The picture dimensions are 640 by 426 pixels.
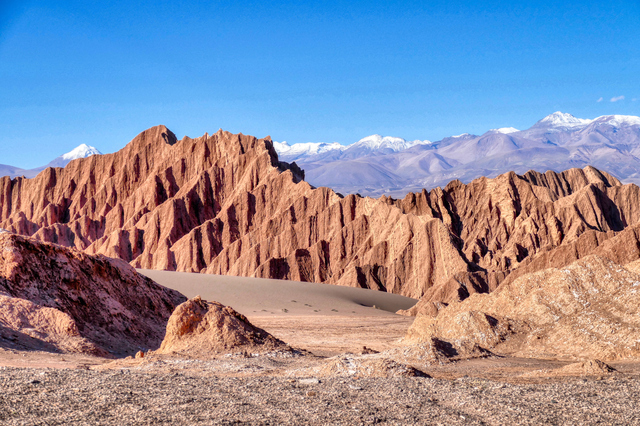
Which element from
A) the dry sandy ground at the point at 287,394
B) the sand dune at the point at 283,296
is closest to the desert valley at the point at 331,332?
the dry sandy ground at the point at 287,394

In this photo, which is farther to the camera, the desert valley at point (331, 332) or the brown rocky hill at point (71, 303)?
the brown rocky hill at point (71, 303)

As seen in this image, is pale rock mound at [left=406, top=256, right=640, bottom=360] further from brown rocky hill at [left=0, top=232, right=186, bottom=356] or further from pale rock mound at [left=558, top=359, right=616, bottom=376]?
brown rocky hill at [left=0, top=232, right=186, bottom=356]

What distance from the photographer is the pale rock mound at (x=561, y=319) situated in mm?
18188

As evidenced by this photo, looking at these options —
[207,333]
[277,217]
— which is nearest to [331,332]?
[207,333]

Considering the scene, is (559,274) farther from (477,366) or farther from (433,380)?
(433,380)

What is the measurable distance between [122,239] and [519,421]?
228 feet

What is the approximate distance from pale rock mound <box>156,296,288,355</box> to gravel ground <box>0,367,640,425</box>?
510 cm

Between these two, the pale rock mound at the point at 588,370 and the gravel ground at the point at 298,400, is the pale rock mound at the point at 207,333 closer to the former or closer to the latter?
the gravel ground at the point at 298,400

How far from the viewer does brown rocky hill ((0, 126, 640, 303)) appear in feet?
188

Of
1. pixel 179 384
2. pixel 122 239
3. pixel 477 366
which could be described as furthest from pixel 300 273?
pixel 179 384

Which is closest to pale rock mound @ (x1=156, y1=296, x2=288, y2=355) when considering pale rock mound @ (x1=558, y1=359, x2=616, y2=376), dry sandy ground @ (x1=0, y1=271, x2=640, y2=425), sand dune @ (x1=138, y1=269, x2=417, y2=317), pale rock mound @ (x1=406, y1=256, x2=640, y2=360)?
dry sandy ground @ (x1=0, y1=271, x2=640, y2=425)

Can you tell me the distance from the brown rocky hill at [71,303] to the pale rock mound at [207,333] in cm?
246

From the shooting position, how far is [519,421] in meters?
9.20

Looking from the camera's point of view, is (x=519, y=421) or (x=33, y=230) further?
(x=33, y=230)
